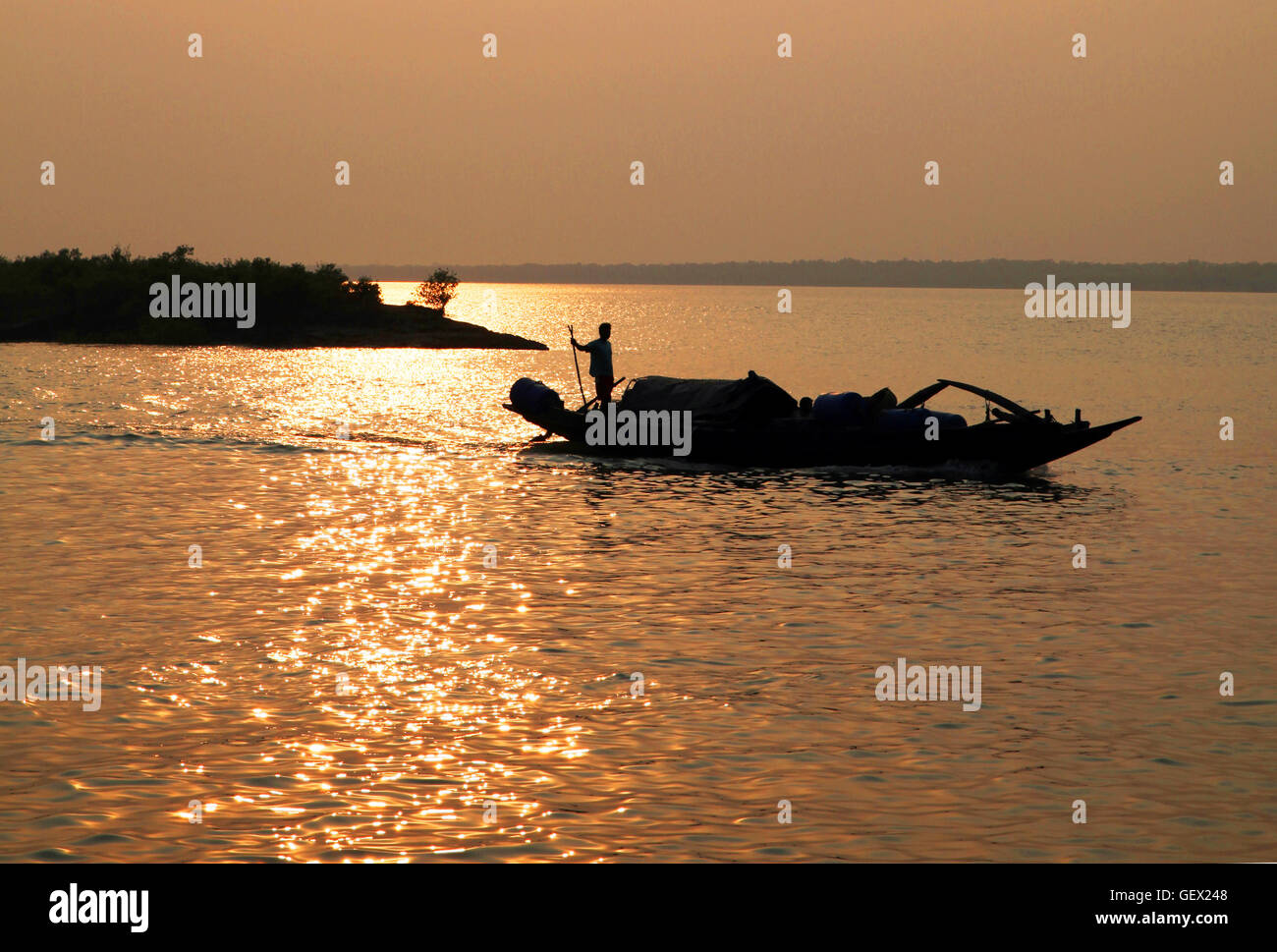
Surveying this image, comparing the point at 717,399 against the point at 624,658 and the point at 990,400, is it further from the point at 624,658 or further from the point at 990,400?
the point at 624,658

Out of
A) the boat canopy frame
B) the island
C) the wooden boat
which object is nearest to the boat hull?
the wooden boat

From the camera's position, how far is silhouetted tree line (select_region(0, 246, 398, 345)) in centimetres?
11381

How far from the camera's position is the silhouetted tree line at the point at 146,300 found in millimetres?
113812

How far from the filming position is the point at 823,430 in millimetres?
31875

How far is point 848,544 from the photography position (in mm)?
23141

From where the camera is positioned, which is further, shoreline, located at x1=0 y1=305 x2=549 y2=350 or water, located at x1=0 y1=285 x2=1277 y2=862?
shoreline, located at x1=0 y1=305 x2=549 y2=350

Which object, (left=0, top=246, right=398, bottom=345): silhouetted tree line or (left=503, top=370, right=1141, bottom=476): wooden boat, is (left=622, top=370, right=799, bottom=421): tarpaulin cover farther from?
(left=0, top=246, right=398, bottom=345): silhouetted tree line


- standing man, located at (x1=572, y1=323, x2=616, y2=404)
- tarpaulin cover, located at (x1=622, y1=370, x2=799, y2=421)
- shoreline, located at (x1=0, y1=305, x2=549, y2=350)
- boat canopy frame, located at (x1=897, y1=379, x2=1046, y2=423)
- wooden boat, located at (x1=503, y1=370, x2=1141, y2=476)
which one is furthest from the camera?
shoreline, located at (x1=0, y1=305, x2=549, y2=350)

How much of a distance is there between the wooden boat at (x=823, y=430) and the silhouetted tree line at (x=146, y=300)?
89.0 metres

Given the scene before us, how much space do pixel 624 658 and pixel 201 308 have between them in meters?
117

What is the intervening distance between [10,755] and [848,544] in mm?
15372

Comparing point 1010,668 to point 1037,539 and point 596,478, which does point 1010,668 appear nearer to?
point 1037,539

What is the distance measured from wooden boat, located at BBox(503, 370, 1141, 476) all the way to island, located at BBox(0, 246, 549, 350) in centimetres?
8562
